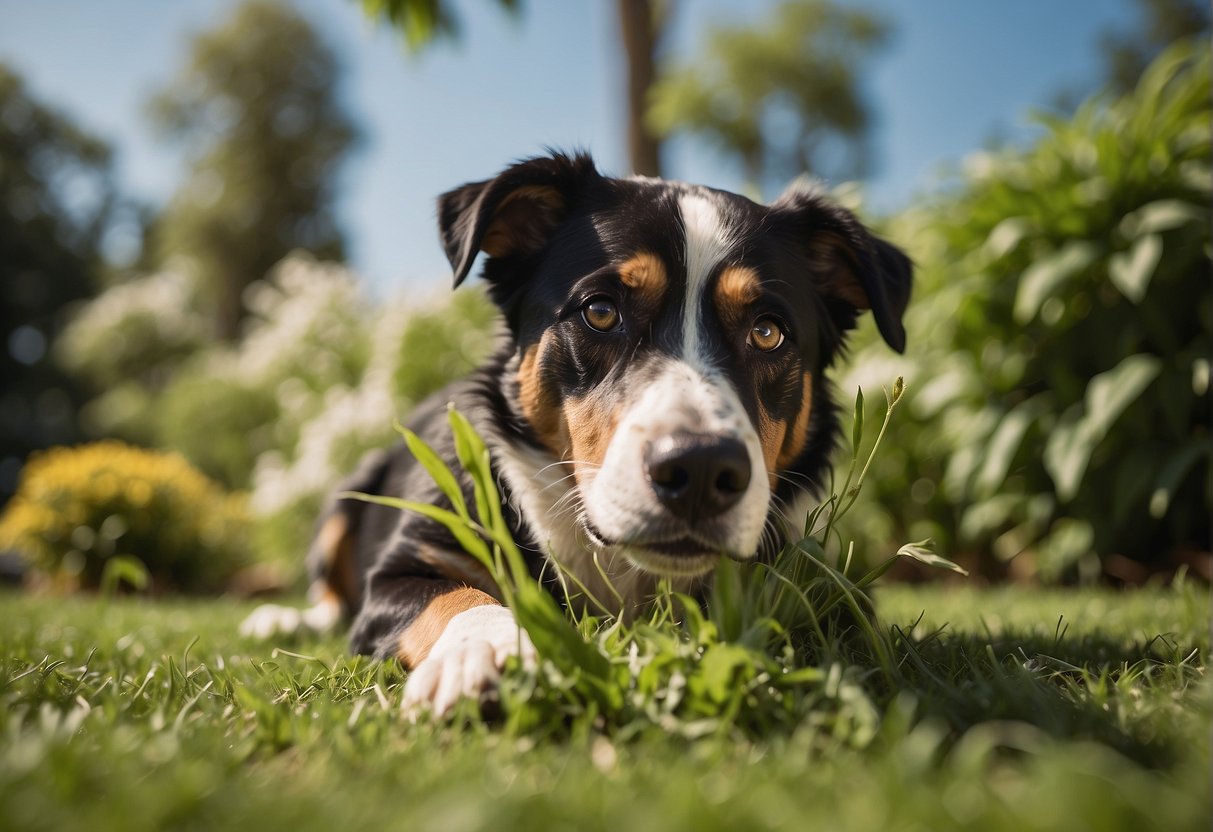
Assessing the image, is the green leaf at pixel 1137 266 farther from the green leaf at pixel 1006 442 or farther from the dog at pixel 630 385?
the dog at pixel 630 385

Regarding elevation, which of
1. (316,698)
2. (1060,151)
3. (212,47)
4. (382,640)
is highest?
(212,47)

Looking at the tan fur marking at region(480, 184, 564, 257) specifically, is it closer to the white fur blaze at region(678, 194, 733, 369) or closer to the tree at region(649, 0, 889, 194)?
the white fur blaze at region(678, 194, 733, 369)

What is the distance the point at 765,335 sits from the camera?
8.31 feet

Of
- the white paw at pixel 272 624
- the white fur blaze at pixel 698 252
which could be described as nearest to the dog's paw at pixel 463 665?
the white fur blaze at pixel 698 252

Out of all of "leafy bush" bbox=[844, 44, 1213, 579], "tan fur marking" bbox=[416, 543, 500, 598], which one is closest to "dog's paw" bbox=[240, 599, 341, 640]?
"tan fur marking" bbox=[416, 543, 500, 598]

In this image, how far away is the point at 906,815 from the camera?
103cm

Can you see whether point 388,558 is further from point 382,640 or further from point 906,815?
point 906,815

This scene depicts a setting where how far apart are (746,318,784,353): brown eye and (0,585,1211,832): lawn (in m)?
0.97

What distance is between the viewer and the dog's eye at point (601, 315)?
2449 millimetres

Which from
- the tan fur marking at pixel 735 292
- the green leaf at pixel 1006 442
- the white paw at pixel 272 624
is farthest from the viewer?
the green leaf at pixel 1006 442

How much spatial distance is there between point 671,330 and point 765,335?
1.18ft

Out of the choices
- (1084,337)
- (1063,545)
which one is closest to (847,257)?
(1084,337)

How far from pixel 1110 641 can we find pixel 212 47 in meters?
38.1

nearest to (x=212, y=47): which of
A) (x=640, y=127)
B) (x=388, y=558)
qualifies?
(x=640, y=127)
